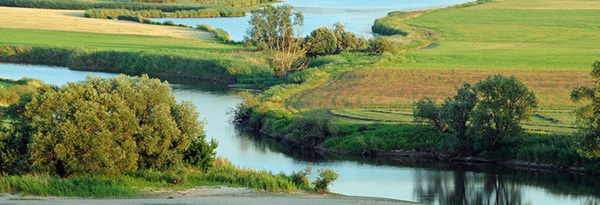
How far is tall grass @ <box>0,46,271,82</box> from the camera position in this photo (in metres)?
77.5

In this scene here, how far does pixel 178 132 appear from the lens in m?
32.9

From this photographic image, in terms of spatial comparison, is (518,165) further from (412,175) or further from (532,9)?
(532,9)

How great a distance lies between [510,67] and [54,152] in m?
44.0

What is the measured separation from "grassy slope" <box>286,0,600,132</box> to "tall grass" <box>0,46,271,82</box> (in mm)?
13548

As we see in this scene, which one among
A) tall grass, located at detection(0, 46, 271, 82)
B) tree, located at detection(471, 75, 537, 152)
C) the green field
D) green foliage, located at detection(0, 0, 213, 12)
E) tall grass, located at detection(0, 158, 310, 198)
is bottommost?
tall grass, located at detection(0, 158, 310, 198)

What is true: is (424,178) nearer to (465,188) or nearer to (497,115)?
(465,188)

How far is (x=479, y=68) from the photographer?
67.1 metres

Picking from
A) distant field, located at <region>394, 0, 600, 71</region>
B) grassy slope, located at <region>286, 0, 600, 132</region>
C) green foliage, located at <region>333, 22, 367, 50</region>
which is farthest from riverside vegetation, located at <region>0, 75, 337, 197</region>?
green foliage, located at <region>333, 22, 367, 50</region>

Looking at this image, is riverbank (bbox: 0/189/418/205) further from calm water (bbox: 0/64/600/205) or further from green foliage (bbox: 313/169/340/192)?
calm water (bbox: 0/64/600/205)

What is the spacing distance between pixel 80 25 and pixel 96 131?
82882 mm

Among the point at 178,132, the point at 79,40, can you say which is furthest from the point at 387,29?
the point at 178,132

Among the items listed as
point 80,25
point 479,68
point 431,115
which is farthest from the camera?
point 80,25

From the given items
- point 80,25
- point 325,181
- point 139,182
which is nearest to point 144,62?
point 80,25

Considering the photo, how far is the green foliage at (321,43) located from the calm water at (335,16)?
898 centimetres
